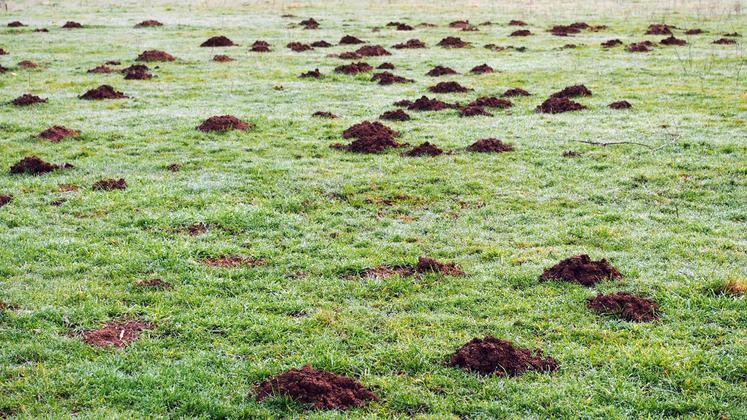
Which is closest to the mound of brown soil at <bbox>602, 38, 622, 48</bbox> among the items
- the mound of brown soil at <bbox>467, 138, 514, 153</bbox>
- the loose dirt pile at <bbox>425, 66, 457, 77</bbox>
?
the loose dirt pile at <bbox>425, 66, 457, 77</bbox>

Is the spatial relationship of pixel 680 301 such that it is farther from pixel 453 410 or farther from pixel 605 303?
pixel 453 410

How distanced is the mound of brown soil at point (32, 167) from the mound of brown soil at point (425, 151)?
836cm

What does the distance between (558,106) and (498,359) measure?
49.8 ft

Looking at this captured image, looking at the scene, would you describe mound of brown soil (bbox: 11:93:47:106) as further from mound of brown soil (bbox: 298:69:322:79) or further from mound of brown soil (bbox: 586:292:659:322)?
mound of brown soil (bbox: 586:292:659:322)

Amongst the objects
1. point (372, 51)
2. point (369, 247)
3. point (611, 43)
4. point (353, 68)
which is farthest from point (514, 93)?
point (369, 247)

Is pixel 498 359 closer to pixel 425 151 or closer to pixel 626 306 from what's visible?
pixel 626 306

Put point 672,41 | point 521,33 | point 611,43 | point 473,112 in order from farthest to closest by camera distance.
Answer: point 521,33, point 611,43, point 672,41, point 473,112

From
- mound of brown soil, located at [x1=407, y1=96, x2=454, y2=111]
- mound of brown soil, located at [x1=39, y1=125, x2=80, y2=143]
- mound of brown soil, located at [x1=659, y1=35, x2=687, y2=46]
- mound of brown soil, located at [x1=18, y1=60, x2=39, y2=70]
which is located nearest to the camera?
mound of brown soil, located at [x1=39, y1=125, x2=80, y2=143]

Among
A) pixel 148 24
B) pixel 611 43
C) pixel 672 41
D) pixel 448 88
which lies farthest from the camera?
pixel 148 24

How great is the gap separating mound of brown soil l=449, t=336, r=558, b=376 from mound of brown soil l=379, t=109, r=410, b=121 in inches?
512

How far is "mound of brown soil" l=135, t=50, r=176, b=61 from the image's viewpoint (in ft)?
104

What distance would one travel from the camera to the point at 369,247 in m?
12.0

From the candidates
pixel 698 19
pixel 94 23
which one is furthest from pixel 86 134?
pixel 698 19

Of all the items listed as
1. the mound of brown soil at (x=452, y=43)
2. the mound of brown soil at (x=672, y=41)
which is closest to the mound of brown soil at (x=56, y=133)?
the mound of brown soil at (x=452, y=43)
